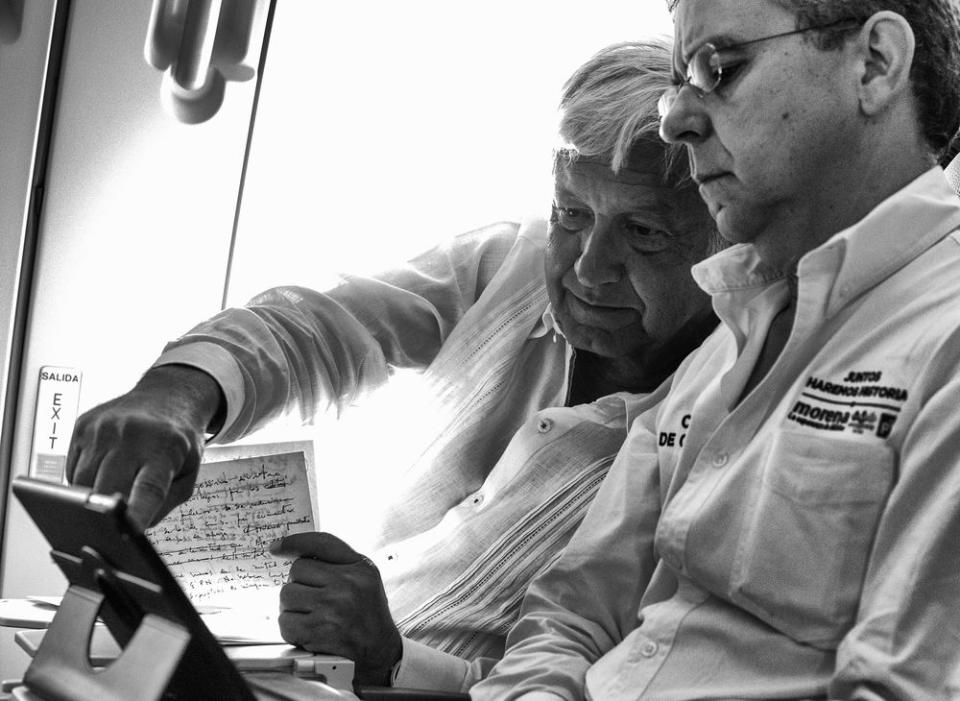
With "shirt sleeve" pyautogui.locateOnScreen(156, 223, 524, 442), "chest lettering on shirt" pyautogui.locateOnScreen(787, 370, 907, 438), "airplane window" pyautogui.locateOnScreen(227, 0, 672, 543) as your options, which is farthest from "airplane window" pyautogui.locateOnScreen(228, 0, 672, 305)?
"chest lettering on shirt" pyautogui.locateOnScreen(787, 370, 907, 438)

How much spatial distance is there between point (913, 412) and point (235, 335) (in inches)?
39.9

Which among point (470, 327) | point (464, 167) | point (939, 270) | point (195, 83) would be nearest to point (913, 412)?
point (939, 270)

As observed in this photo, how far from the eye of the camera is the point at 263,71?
2.34m

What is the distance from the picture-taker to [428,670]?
1518 millimetres

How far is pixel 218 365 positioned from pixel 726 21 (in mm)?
825

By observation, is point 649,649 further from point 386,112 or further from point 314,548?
point 386,112

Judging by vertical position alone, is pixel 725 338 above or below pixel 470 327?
above

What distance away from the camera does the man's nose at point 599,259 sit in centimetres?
167

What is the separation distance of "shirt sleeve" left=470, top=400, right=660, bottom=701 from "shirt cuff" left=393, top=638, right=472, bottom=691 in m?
0.11

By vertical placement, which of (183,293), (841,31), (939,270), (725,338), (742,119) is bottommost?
(183,293)

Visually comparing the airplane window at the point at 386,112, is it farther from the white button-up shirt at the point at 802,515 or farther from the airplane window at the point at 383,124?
the white button-up shirt at the point at 802,515

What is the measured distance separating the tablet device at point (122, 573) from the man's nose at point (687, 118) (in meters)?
0.78

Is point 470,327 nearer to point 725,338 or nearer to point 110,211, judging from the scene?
point 725,338

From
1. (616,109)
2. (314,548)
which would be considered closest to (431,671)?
(314,548)
